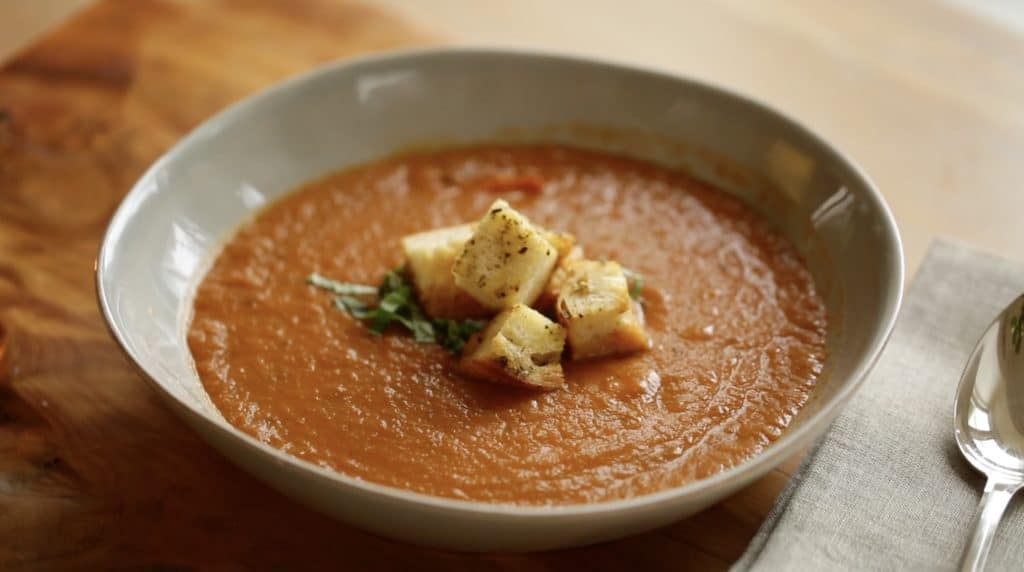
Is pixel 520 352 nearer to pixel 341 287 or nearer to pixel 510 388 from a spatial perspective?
pixel 510 388

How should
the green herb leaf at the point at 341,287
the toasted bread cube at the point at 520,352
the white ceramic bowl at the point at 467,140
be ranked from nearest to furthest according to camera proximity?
1. the white ceramic bowl at the point at 467,140
2. the toasted bread cube at the point at 520,352
3. the green herb leaf at the point at 341,287

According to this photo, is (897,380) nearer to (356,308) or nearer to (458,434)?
(458,434)

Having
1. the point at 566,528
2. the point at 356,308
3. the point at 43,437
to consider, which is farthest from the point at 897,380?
the point at 43,437

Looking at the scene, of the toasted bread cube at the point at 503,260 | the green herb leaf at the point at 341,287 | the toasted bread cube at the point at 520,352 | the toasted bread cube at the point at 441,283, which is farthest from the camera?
the green herb leaf at the point at 341,287

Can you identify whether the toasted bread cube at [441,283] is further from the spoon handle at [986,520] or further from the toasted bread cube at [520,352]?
the spoon handle at [986,520]

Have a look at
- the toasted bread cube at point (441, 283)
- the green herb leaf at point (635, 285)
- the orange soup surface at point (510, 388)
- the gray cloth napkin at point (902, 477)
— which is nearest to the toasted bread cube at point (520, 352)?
the orange soup surface at point (510, 388)

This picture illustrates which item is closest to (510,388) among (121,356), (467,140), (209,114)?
(121,356)

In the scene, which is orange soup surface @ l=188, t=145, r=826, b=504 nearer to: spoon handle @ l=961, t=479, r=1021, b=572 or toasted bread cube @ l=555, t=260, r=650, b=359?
toasted bread cube @ l=555, t=260, r=650, b=359

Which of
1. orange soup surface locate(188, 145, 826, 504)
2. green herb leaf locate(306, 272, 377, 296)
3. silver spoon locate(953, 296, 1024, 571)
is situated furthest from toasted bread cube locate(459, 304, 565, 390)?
silver spoon locate(953, 296, 1024, 571)
